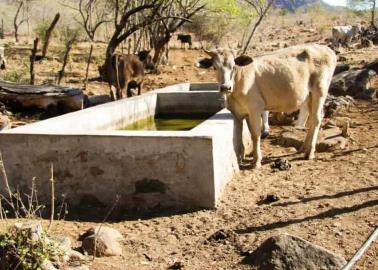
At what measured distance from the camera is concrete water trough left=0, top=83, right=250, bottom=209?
5973mm

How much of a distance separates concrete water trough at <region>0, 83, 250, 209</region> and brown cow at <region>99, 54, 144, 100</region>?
20.9 feet

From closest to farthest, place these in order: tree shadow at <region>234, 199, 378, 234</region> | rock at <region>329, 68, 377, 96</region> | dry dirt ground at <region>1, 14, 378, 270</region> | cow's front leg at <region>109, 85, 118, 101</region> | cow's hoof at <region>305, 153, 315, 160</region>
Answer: dry dirt ground at <region>1, 14, 378, 270</region> < tree shadow at <region>234, 199, 378, 234</region> < cow's hoof at <region>305, 153, 315, 160</region> < cow's front leg at <region>109, 85, 118, 101</region> < rock at <region>329, 68, 377, 96</region>

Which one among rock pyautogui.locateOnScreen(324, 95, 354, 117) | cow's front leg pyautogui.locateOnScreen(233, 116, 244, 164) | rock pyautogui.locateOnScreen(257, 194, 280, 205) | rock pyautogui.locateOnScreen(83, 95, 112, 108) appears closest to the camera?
rock pyautogui.locateOnScreen(257, 194, 280, 205)

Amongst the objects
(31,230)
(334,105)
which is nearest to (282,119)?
(334,105)

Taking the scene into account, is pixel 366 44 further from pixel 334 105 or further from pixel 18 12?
pixel 18 12

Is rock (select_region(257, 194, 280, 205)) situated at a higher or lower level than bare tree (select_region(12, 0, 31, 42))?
lower

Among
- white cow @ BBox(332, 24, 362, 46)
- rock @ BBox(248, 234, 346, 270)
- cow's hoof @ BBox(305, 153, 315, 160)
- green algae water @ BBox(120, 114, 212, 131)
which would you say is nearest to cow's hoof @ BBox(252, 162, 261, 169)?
cow's hoof @ BBox(305, 153, 315, 160)

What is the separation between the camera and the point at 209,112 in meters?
9.68

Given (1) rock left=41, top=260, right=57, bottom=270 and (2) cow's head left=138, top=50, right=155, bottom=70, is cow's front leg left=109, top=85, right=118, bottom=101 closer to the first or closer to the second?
(2) cow's head left=138, top=50, right=155, bottom=70

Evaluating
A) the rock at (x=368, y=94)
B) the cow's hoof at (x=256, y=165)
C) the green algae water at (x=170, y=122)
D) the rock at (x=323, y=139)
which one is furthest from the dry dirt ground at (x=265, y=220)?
the rock at (x=368, y=94)

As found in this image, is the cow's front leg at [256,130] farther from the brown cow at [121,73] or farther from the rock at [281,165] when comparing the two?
the brown cow at [121,73]

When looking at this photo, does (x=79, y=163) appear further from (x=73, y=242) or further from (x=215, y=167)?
(x=215, y=167)

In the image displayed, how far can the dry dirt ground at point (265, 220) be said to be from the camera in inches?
193

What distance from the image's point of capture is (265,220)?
5551mm
